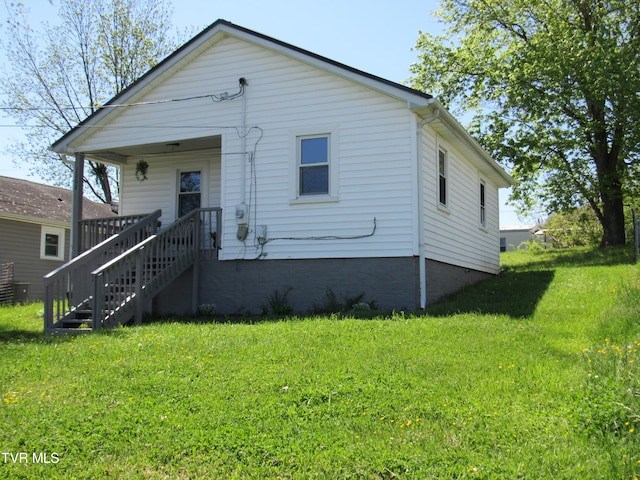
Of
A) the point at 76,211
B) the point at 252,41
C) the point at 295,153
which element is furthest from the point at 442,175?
the point at 76,211

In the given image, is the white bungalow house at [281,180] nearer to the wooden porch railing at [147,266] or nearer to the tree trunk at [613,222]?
the wooden porch railing at [147,266]

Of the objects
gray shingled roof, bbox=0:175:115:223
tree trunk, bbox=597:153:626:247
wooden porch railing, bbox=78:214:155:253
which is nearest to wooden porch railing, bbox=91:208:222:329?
wooden porch railing, bbox=78:214:155:253

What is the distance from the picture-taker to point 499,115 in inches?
987

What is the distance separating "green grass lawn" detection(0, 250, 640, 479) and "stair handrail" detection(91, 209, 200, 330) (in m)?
1.48

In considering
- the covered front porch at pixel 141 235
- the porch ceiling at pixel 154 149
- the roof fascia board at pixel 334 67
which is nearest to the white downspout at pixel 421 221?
the roof fascia board at pixel 334 67

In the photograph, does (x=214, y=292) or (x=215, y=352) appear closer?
(x=215, y=352)

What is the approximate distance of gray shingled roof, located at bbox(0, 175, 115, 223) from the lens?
22.1m

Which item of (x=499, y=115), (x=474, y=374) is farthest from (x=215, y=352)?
(x=499, y=115)

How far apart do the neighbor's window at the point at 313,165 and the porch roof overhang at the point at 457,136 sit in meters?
1.98

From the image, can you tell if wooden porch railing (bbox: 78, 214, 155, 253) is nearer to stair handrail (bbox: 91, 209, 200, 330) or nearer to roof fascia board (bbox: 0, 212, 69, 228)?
stair handrail (bbox: 91, 209, 200, 330)

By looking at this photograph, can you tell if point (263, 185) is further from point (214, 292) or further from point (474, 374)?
point (474, 374)

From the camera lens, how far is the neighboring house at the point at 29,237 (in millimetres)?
21203

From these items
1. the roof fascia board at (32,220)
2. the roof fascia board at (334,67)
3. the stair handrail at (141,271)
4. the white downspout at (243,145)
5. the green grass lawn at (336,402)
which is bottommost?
the green grass lawn at (336,402)

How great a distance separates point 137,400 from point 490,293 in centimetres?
888
